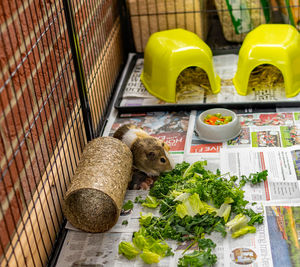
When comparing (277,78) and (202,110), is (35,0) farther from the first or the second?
(277,78)

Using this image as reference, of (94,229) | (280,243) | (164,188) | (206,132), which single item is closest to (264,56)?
(206,132)

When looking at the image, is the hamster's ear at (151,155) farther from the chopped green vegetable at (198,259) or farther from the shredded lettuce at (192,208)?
the chopped green vegetable at (198,259)

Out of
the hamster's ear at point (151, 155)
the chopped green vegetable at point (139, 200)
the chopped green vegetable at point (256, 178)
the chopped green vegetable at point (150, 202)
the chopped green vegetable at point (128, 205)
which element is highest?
the hamster's ear at point (151, 155)

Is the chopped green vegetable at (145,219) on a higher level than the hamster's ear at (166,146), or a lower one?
lower

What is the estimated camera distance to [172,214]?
7.20 feet

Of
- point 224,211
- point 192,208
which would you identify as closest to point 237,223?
point 224,211

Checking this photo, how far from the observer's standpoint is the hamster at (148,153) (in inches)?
97.0

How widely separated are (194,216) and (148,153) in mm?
475

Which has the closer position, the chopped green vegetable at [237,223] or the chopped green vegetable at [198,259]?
the chopped green vegetable at [198,259]

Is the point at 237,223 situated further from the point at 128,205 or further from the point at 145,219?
the point at 128,205

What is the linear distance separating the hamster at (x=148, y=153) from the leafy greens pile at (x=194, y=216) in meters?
0.10

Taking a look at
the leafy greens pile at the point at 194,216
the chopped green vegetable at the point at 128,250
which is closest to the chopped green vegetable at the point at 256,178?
the leafy greens pile at the point at 194,216

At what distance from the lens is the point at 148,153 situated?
2.49m

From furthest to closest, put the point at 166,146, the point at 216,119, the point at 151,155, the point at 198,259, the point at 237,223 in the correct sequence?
the point at 216,119, the point at 166,146, the point at 151,155, the point at 237,223, the point at 198,259
